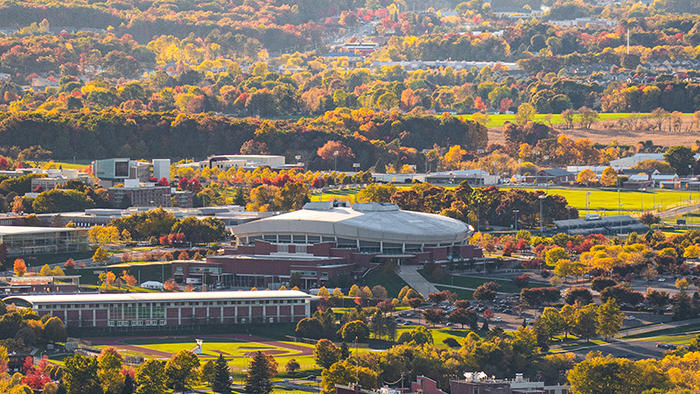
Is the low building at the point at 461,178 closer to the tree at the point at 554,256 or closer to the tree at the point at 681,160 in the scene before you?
the tree at the point at 681,160

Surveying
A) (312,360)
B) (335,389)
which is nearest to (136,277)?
(312,360)

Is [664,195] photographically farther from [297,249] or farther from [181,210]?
[297,249]

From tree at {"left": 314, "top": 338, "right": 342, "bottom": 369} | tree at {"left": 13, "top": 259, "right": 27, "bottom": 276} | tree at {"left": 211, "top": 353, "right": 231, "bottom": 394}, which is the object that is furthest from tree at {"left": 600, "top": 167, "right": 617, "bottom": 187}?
tree at {"left": 211, "top": 353, "right": 231, "bottom": 394}

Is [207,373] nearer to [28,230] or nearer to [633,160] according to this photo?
[28,230]

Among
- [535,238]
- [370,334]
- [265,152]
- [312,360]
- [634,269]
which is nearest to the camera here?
[312,360]

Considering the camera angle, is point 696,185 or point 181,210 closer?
point 181,210

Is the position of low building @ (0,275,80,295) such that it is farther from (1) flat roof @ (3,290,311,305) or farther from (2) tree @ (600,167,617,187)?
(2) tree @ (600,167,617,187)
